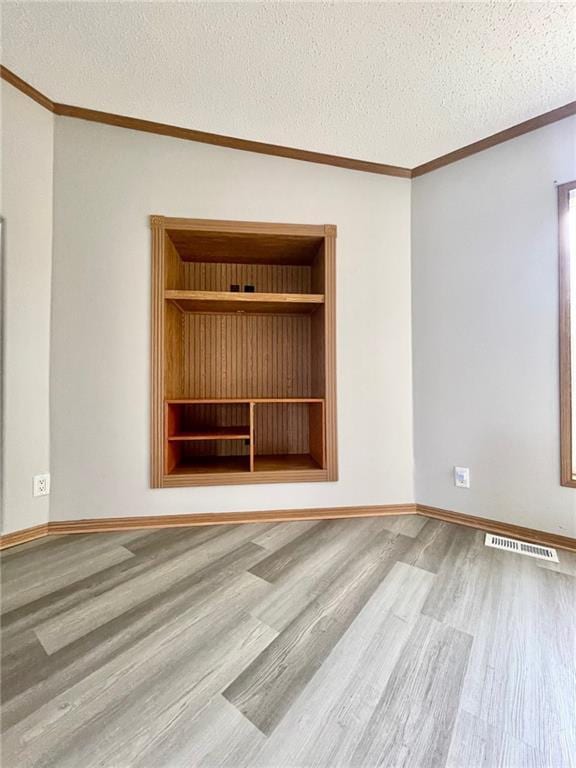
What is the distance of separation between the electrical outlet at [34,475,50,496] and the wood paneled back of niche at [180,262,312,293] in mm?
1466

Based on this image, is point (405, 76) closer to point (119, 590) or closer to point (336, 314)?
point (336, 314)

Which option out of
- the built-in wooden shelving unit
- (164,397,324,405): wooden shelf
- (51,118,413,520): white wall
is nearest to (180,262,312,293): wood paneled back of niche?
the built-in wooden shelving unit

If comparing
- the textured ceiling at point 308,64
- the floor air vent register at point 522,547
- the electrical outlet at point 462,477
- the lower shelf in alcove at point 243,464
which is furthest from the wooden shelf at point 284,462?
the textured ceiling at point 308,64

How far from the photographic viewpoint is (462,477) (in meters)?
1.88

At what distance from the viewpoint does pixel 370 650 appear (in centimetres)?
95

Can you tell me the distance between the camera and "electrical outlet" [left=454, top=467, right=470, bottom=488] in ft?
6.11

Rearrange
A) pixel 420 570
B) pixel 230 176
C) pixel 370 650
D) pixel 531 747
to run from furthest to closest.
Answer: pixel 230 176 → pixel 420 570 → pixel 370 650 → pixel 531 747

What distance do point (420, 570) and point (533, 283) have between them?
5.19 ft

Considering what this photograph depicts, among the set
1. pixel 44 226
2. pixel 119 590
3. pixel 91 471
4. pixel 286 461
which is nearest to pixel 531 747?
pixel 119 590

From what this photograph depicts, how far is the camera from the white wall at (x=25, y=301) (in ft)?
5.18

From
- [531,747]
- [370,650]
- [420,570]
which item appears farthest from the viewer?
[420,570]

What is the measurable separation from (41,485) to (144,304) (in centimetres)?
114

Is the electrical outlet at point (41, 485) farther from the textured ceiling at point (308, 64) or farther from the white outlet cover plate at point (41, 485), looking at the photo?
the textured ceiling at point (308, 64)

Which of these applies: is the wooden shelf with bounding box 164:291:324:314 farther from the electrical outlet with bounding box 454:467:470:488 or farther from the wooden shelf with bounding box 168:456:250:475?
the electrical outlet with bounding box 454:467:470:488
